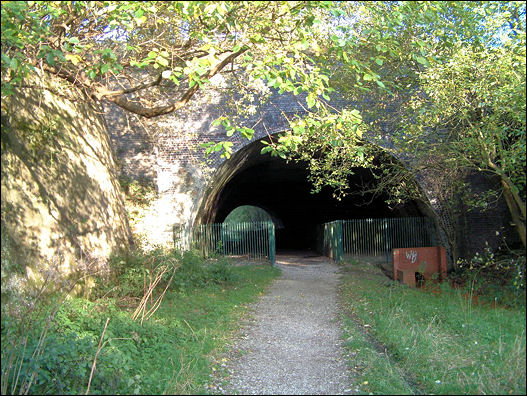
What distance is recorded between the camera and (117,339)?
5789mm

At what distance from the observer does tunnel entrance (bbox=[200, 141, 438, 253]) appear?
59.9ft

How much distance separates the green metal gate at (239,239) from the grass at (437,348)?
356 inches

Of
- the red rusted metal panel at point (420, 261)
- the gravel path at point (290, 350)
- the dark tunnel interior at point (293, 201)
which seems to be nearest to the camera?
the gravel path at point (290, 350)

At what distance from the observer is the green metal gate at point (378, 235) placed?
17.7m

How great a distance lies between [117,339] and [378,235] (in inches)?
566

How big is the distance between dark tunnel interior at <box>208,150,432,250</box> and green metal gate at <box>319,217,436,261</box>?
731 mm

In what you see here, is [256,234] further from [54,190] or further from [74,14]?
[74,14]

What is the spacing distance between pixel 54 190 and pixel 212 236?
10.2 m

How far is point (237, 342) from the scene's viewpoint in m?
6.82

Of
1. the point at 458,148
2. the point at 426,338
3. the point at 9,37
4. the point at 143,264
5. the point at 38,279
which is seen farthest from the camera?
the point at 143,264

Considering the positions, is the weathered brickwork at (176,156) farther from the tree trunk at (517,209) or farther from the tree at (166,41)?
the tree trunk at (517,209)

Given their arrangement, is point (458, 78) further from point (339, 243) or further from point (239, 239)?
point (239, 239)

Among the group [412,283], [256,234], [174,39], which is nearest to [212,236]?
[256,234]

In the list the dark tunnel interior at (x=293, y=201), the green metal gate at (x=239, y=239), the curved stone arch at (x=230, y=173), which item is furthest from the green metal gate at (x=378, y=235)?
the green metal gate at (x=239, y=239)
